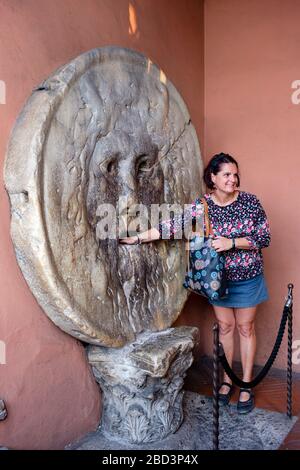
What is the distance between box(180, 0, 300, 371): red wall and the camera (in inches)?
150

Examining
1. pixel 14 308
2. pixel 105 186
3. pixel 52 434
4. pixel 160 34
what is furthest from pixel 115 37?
pixel 52 434

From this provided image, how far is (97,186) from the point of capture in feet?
8.32

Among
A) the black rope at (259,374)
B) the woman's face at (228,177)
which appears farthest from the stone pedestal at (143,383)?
the woman's face at (228,177)

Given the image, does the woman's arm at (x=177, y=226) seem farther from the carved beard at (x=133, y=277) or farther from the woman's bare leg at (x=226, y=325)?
the woman's bare leg at (x=226, y=325)

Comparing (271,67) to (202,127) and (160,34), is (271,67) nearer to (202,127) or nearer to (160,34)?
(202,127)

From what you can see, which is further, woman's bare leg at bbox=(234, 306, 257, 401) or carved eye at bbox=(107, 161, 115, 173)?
woman's bare leg at bbox=(234, 306, 257, 401)

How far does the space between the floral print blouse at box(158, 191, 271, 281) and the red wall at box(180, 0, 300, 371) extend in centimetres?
90

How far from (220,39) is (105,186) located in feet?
7.44

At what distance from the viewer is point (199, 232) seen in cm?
304

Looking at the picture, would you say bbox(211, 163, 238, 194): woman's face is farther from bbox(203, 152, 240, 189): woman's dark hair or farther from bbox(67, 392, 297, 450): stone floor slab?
bbox(67, 392, 297, 450): stone floor slab

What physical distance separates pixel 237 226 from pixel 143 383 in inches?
44.8

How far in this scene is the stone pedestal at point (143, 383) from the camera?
2.49 metres
